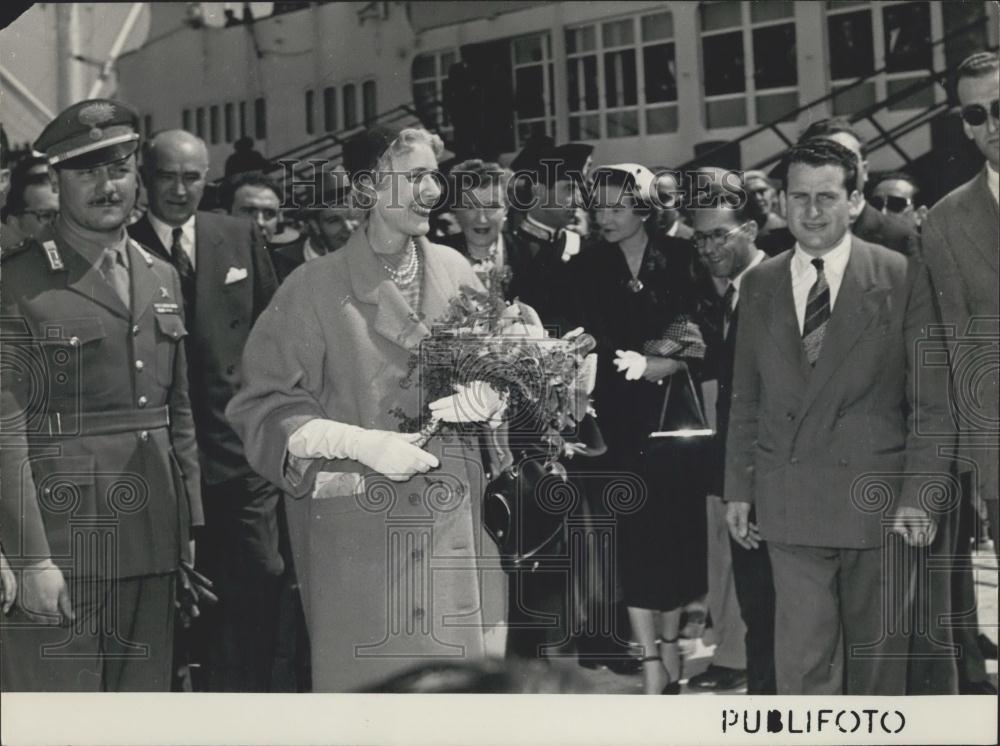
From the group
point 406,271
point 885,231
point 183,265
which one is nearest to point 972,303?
point 885,231

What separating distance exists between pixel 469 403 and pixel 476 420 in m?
0.07

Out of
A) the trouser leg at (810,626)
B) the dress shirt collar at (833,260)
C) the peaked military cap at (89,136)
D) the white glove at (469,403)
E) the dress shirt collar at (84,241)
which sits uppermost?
the peaked military cap at (89,136)

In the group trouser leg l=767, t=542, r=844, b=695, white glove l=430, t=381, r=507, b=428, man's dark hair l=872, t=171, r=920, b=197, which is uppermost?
man's dark hair l=872, t=171, r=920, b=197

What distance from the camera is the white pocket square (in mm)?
5125

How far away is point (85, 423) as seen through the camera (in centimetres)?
498

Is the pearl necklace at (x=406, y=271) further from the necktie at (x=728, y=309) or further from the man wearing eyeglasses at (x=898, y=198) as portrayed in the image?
the man wearing eyeglasses at (x=898, y=198)

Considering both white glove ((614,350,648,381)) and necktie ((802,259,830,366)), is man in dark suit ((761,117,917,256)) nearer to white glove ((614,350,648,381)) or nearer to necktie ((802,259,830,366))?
necktie ((802,259,830,366))

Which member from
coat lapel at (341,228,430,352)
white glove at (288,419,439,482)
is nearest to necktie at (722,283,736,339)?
coat lapel at (341,228,430,352)

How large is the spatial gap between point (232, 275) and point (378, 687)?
153cm

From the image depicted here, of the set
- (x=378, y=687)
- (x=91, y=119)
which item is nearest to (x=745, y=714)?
(x=378, y=687)

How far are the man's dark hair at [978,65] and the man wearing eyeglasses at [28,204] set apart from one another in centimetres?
316

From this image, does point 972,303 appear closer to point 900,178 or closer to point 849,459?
point 900,178

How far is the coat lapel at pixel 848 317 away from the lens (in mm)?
4898

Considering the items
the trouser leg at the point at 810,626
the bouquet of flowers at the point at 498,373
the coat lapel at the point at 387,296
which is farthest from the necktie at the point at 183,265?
the trouser leg at the point at 810,626
